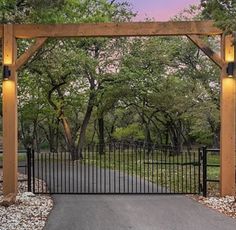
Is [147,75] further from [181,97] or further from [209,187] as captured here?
[209,187]

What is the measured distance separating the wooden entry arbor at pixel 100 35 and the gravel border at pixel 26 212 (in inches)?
19.4

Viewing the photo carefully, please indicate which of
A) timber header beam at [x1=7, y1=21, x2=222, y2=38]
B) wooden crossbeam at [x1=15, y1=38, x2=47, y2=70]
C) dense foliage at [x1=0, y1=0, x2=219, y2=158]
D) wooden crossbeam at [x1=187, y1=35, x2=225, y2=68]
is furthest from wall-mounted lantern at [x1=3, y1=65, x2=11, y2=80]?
dense foliage at [x1=0, y1=0, x2=219, y2=158]

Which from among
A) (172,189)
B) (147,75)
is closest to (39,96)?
(147,75)

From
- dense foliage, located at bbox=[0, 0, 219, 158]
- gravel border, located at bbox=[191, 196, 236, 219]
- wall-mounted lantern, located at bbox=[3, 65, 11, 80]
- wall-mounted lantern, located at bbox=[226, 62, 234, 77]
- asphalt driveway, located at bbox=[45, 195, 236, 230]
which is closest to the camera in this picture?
asphalt driveway, located at bbox=[45, 195, 236, 230]

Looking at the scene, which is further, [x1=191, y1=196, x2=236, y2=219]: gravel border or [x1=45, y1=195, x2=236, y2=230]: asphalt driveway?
[x1=191, y1=196, x2=236, y2=219]: gravel border

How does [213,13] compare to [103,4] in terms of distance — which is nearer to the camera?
[213,13]

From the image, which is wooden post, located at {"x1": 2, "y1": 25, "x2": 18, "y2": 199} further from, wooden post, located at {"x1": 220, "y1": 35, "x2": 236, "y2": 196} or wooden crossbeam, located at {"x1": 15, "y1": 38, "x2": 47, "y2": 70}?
wooden post, located at {"x1": 220, "y1": 35, "x2": 236, "y2": 196}

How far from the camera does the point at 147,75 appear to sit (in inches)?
712

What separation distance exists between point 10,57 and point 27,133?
27408 mm

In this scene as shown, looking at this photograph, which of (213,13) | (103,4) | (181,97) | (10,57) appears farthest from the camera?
(181,97)

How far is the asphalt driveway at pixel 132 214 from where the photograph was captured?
19.9 ft

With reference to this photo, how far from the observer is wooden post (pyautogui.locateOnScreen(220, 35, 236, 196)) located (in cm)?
843

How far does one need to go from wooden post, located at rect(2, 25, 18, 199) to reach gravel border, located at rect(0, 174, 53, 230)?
384mm

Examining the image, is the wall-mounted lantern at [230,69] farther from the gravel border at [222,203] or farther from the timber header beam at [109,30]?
the gravel border at [222,203]
